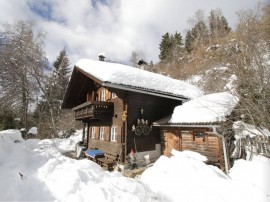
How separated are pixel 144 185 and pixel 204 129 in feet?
17.4

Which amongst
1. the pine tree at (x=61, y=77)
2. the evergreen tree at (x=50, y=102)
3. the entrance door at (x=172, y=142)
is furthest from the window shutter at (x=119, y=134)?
the pine tree at (x=61, y=77)

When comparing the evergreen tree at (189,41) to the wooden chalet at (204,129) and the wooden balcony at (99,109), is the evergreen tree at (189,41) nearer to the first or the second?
the wooden chalet at (204,129)

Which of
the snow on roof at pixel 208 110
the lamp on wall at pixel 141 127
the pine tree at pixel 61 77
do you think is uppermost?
the pine tree at pixel 61 77

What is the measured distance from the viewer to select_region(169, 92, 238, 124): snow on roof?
9.63 meters

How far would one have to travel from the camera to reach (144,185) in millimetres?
6570

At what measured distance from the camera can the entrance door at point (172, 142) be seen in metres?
12.2

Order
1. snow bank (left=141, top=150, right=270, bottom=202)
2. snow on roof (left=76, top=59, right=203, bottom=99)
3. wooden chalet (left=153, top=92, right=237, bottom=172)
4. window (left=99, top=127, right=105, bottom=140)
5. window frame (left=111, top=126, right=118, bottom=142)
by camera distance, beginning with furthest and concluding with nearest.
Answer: window (left=99, top=127, right=105, bottom=140) → window frame (left=111, top=126, right=118, bottom=142) → snow on roof (left=76, top=59, right=203, bottom=99) → wooden chalet (left=153, top=92, right=237, bottom=172) → snow bank (left=141, top=150, right=270, bottom=202)

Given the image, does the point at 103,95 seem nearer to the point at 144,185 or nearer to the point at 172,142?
the point at 172,142

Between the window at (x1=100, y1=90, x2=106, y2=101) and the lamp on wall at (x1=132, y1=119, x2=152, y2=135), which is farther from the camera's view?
the window at (x1=100, y1=90, x2=106, y2=101)

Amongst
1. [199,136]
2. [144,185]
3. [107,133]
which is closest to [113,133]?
[107,133]

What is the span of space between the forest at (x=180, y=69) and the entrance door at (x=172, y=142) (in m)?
3.92

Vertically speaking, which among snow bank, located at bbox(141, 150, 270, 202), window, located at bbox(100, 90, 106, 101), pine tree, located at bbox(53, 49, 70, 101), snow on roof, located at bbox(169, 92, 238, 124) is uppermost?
pine tree, located at bbox(53, 49, 70, 101)

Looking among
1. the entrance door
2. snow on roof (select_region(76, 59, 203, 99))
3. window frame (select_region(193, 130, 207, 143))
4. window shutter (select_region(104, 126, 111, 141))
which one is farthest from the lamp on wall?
window frame (select_region(193, 130, 207, 143))

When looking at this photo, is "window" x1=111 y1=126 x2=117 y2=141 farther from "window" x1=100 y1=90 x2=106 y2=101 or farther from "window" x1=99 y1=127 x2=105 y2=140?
"window" x1=100 y1=90 x2=106 y2=101
